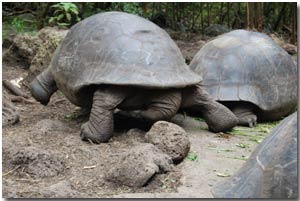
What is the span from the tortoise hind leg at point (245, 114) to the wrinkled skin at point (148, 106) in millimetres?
319

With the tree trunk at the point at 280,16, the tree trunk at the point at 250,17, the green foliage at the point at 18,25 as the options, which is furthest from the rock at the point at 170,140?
the tree trunk at the point at 280,16

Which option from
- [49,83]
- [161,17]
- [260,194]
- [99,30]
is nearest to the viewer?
[260,194]

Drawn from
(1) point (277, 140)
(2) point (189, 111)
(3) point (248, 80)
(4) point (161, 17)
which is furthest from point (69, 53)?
(4) point (161, 17)

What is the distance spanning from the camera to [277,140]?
2660 millimetres

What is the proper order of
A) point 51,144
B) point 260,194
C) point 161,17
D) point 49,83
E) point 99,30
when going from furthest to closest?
1. point 161,17
2. point 49,83
3. point 99,30
4. point 51,144
5. point 260,194

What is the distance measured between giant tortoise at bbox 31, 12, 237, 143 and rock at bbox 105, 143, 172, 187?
69cm

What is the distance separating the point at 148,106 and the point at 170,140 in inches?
28.8

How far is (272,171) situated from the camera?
2559 millimetres

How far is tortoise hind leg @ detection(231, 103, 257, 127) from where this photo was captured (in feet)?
16.7

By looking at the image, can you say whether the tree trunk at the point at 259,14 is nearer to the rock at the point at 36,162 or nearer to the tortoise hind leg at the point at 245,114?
the tortoise hind leg at the point at 245,114

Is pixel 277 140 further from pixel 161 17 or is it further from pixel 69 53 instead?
pixel 161 17

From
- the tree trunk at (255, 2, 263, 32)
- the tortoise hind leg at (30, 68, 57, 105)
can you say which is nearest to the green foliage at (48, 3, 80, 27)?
the tortoise hind leg at (30, 68, 57, 105)

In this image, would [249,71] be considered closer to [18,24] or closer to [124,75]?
[124,75]

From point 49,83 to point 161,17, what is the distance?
15.0 ft
